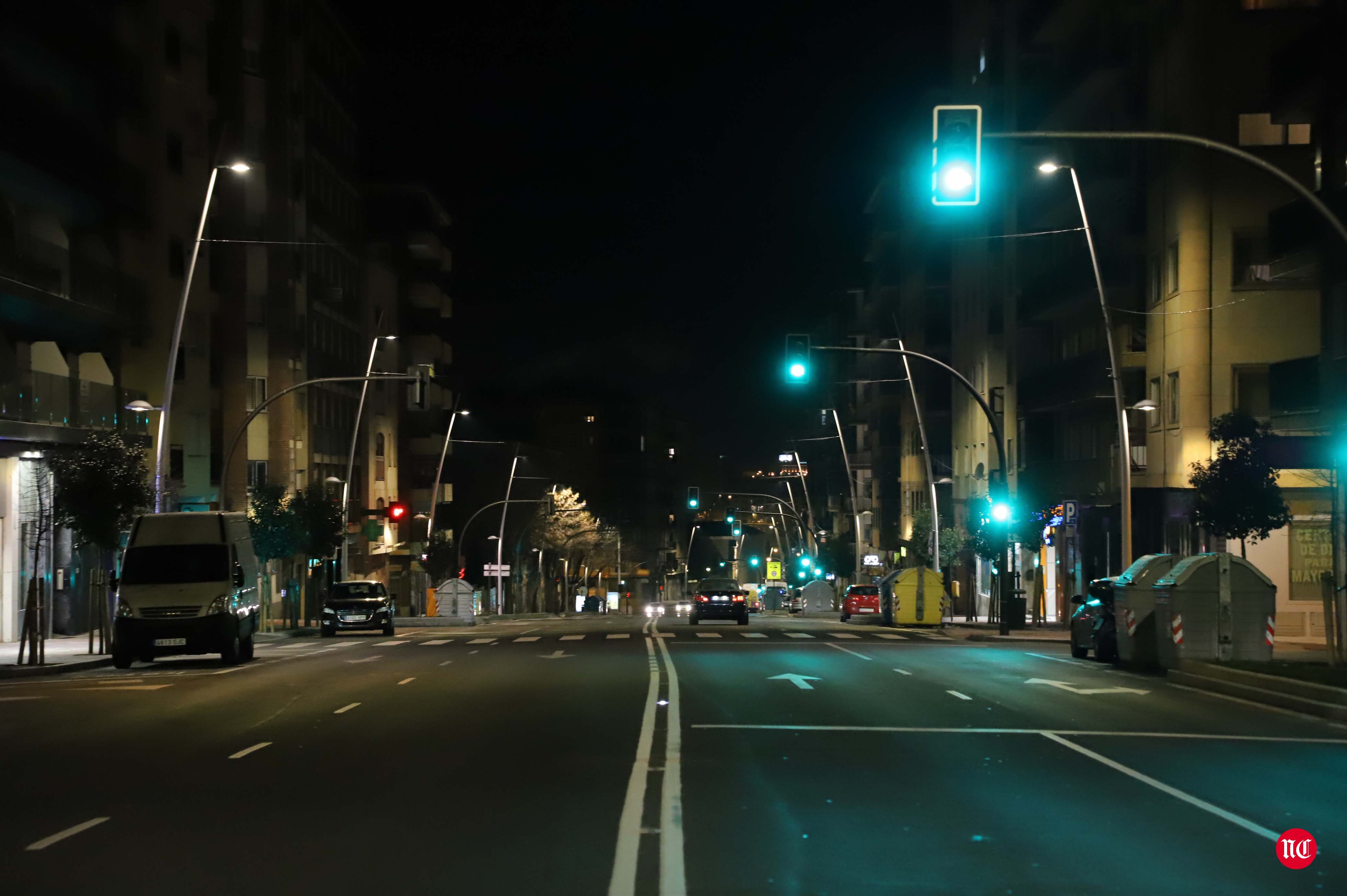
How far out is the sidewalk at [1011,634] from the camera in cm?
4134

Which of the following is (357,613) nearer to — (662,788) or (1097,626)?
(1097,626)

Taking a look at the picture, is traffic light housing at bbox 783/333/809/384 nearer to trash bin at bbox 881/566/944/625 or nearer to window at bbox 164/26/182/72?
trash bin at bbox 881/566/944/625

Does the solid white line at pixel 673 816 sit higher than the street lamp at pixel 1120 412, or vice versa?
the street lamp at pixel 1120 412

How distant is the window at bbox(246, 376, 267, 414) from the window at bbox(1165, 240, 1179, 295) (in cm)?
3621

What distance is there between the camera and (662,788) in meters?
11.9

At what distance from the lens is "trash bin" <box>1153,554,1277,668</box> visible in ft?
88.8

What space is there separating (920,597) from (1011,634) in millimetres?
7718

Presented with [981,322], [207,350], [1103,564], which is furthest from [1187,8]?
[207,350]

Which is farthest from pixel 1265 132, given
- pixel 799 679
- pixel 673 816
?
pixel 673 816

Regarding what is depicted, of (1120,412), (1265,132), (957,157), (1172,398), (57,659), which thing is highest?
(1265,132)

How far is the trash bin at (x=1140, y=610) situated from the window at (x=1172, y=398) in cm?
1563

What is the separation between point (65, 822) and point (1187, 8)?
3986cm

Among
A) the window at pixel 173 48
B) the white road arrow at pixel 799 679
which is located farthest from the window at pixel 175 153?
the white road arrow at pixel 799 679

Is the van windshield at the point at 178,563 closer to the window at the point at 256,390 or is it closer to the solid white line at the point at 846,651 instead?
the solid white line at the point at 846,651
